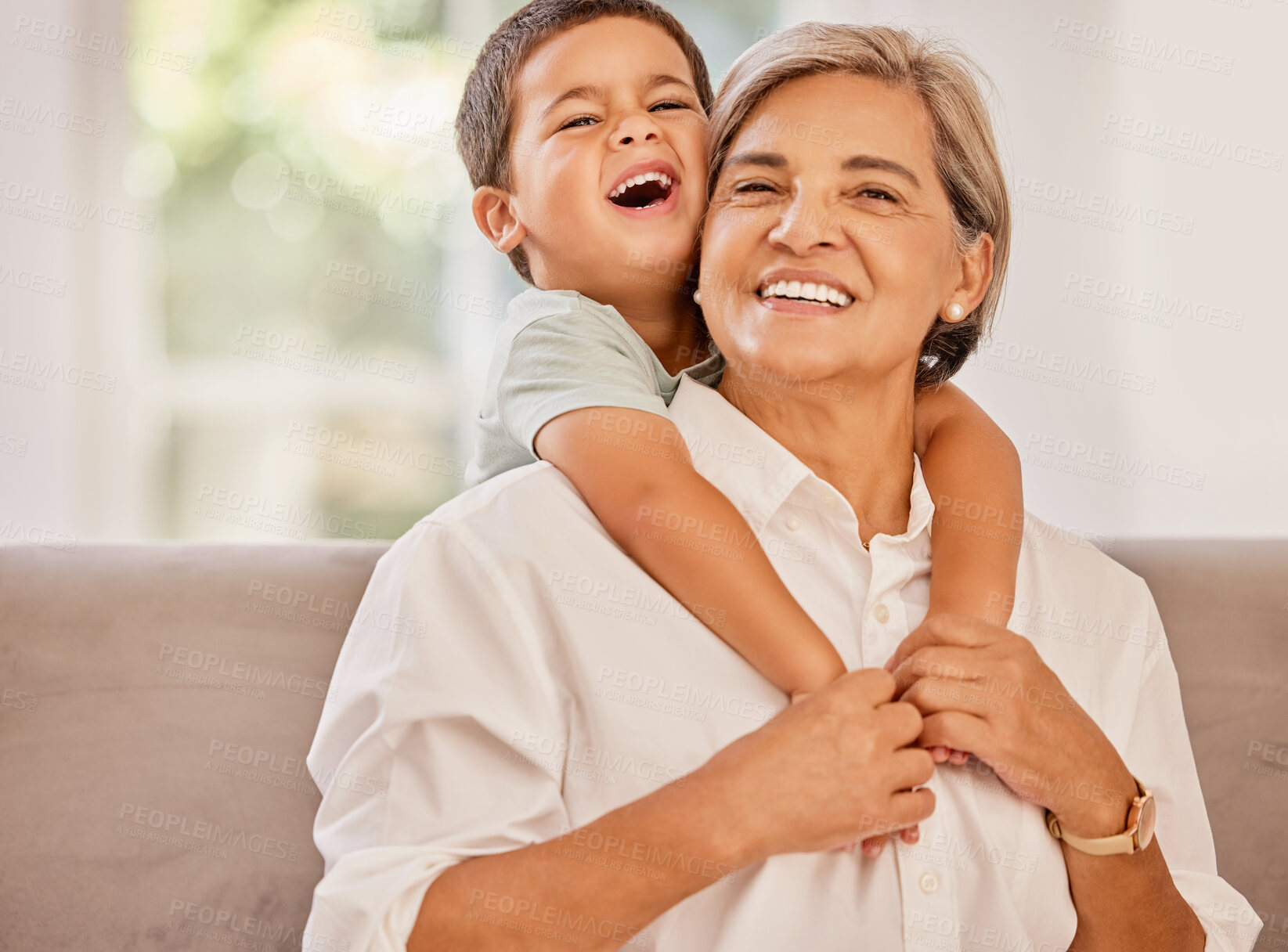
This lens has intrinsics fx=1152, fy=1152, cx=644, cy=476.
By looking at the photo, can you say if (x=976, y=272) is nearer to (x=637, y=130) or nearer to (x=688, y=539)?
(x=637, y=130)

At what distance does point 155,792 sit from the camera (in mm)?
1510

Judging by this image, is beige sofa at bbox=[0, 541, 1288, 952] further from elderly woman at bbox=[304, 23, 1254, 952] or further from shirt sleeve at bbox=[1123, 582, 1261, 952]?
shirt sleeve at bbox=[1123, 582, 1261, 952]

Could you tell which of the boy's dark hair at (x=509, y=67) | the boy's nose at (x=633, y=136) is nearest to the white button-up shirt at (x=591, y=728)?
the boy's nose at (x=633, y=136)

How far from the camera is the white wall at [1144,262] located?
252 cm

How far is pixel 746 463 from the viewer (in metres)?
1.32

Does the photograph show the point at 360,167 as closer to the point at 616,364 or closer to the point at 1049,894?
the point at 616,364

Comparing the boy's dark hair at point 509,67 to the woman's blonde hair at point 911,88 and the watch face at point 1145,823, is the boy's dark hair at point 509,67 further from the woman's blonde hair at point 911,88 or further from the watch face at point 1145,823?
the watch face at point 1145,823

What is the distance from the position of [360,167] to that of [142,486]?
1.43 m

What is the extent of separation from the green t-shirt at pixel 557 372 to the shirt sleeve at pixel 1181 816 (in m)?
0.67

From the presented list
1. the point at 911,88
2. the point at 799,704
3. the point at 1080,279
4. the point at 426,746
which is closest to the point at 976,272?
the point at 911,88

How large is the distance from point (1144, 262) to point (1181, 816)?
1.86 m

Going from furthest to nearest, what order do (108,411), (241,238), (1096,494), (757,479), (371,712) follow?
(241,238) < (108,411) < (1096,494) < (757,479) < (371,712)

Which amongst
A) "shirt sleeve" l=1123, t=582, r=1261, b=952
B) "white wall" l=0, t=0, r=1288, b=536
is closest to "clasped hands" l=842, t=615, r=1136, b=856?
"shirt sleeve" l=1123, t=582, r=1261, b=952

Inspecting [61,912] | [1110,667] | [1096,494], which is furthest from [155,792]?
[1096,494]
